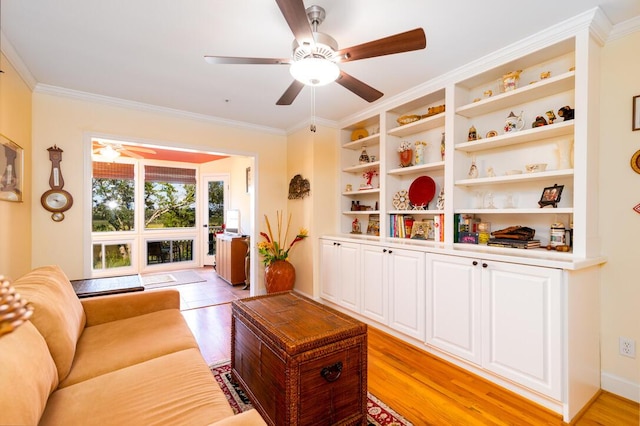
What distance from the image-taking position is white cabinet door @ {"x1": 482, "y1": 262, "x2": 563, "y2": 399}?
1.76 meters

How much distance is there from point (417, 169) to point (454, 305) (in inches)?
55.4

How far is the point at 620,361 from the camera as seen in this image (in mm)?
1945

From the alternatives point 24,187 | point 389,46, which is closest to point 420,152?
point 389,46

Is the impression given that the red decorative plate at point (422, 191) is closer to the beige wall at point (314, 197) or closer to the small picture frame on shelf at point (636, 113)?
the beige wall at point (314, 197)

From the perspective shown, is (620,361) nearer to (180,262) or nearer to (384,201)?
(384,201)

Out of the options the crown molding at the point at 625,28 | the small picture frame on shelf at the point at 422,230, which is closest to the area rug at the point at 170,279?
the small picture frame on shelf at the point at 422,230

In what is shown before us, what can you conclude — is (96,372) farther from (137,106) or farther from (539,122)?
(539,122)

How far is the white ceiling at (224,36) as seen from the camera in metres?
1.80

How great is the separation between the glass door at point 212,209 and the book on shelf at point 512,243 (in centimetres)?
557

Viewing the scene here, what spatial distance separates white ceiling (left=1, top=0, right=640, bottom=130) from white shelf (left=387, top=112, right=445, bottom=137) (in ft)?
1.24

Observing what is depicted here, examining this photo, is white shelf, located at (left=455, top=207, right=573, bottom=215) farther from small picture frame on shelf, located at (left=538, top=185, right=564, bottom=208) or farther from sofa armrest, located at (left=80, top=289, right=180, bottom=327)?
sofa armrest, located at (left=80, top=289, right=180, bottom=327)

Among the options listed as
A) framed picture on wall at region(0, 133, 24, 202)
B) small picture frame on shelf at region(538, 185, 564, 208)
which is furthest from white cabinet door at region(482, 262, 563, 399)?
framed picture on wall at region(0, 133, 24, 202)

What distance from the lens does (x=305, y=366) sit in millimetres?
1445

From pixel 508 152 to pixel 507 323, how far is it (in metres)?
1.46
